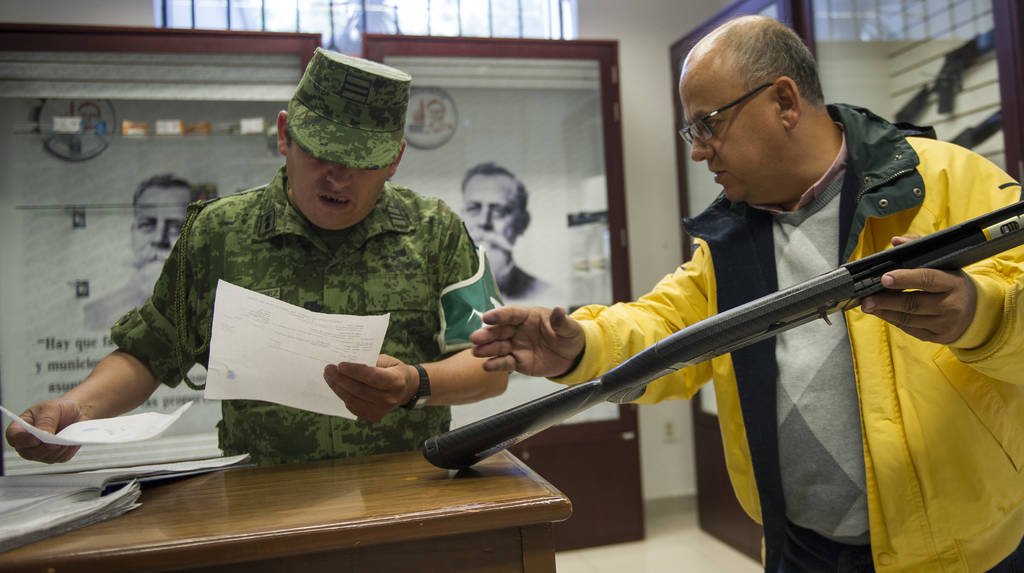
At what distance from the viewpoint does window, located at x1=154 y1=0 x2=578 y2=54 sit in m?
4.18

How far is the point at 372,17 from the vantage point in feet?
14.3

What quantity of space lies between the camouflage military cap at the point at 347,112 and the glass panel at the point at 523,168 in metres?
2.37

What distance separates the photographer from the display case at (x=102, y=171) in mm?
3414

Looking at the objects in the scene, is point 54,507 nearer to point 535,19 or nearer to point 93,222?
→ point 93,222

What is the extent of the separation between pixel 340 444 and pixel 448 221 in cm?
55

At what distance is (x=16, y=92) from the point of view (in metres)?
3.38

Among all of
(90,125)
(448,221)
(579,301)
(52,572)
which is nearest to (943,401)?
(448,221)

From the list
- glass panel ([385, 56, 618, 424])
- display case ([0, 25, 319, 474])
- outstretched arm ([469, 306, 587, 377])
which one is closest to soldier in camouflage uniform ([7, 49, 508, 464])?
outstretched arm ([469, 306, 587, 377])

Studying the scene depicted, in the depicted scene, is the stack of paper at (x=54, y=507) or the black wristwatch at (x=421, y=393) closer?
the stack of paper at (x=54, y=507)

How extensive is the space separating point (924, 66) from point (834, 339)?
7.04 ft

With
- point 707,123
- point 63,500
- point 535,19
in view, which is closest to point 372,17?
point 535,19

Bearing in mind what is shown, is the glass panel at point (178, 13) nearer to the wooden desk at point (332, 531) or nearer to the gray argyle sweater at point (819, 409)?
the wooden desk at point (332, 531)

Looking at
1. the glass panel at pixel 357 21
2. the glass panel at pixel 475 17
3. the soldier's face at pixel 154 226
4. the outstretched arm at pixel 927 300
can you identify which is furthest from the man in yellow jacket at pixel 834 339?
the glass panel at pixel 475 17

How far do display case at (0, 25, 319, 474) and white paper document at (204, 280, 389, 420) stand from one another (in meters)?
2.67
